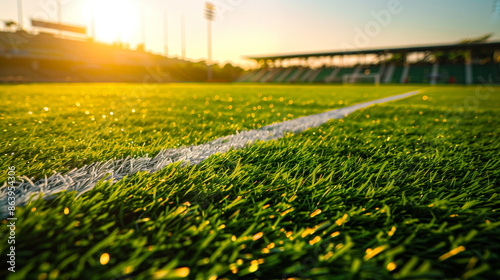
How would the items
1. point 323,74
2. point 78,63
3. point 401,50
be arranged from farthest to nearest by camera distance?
point 323,74, point 78,63, point 401,50

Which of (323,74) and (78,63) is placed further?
(323,74)

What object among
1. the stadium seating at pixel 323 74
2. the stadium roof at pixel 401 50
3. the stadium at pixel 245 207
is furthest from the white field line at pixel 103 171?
the stadium seating at pixel 323 74

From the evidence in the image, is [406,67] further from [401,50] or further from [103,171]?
[103,171]

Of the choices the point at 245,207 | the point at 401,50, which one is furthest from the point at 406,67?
the point at 245,207

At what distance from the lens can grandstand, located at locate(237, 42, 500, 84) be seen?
33.2m

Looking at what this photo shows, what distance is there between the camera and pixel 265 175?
1.13 m

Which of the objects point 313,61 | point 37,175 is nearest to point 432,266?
point 37,175

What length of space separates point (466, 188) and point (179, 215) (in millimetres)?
1153

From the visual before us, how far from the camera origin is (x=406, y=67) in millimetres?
38000

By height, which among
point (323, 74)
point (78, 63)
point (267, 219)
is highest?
point (78, 63)

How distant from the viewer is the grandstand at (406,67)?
33156 millimetres

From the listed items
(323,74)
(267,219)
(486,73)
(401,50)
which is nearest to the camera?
(267,219)

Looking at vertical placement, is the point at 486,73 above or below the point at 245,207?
above

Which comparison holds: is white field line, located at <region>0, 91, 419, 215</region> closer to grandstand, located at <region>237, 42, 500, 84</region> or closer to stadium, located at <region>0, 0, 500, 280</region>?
stadium, located at <region>0, 0, 500, 280</region>
